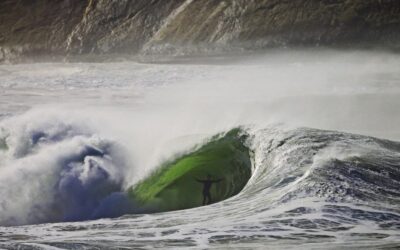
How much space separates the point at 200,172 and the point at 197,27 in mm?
33957

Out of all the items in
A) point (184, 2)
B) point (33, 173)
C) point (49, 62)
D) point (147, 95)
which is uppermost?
point (184, 2)

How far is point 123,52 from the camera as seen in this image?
4894 cm

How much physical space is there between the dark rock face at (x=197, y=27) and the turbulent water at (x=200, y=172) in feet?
59.2

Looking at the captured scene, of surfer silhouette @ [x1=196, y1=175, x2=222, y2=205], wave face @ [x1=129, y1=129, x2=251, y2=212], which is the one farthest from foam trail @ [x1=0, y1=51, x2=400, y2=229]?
surfer silhouette @ [x1=196, y1=175, x2=222, y2=205]

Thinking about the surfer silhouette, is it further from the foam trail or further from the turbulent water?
the foam trail

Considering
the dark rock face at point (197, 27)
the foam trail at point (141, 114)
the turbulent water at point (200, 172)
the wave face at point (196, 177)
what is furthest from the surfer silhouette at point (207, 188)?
the dark rock face at point (197, 27)

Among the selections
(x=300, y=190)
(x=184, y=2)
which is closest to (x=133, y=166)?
(x=300, y=190)

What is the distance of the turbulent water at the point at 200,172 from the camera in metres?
11.6

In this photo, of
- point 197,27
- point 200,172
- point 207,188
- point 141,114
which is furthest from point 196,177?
point 197,27

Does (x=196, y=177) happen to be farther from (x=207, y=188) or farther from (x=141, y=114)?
(x=141, y=114)

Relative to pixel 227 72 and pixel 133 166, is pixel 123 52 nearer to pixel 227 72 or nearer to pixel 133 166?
pixel 227 72

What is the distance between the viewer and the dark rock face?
47.0 metres

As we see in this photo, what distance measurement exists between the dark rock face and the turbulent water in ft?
59.2

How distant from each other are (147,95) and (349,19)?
66.1ft
